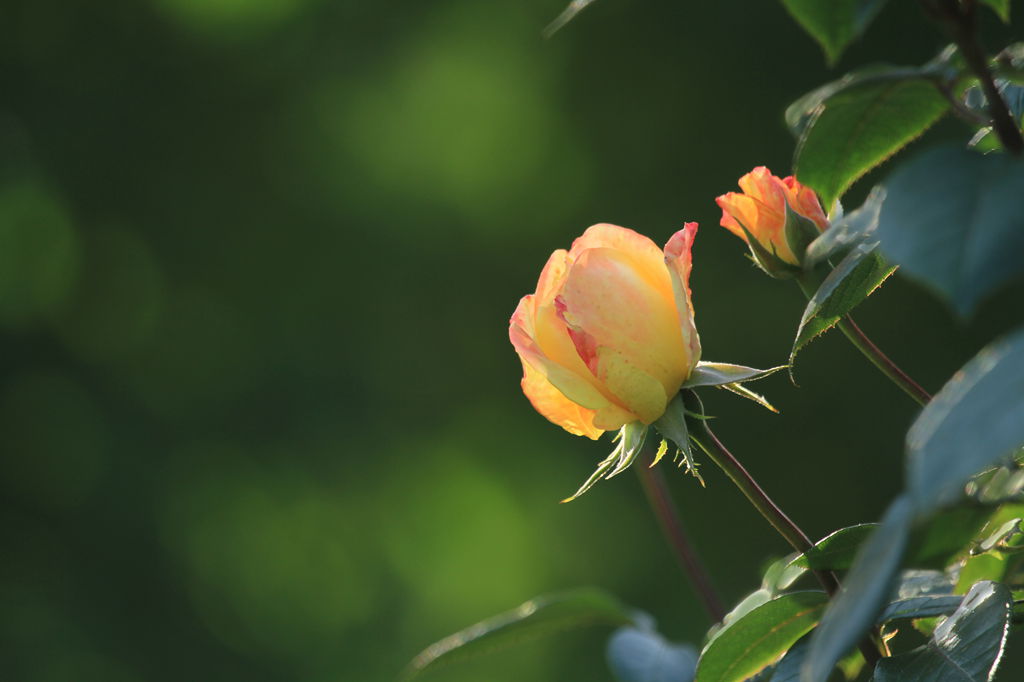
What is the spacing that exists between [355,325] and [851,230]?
1865 millimetres

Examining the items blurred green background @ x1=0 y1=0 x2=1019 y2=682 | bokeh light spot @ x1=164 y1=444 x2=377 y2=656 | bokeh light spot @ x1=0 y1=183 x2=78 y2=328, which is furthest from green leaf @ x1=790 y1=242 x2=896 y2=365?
bokeh light spot @ x1=0 y1=183 x2=78 y2=328

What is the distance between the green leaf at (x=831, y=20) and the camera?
170 mm

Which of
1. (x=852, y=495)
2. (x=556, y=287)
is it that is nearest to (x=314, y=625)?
(x=852, y=495)

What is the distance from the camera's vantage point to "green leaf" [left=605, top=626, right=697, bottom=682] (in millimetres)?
369

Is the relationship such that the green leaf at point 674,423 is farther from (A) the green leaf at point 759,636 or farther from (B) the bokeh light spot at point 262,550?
(B) the bokeh light spot at point 262,550

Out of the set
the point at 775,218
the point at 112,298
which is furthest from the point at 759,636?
the point at 112,298

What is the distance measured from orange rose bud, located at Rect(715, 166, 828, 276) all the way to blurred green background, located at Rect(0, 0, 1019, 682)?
1.47m

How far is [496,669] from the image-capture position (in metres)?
1.85

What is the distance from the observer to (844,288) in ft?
0.76

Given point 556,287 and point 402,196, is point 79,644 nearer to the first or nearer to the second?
point 402,196

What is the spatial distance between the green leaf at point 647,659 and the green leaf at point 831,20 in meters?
0.25

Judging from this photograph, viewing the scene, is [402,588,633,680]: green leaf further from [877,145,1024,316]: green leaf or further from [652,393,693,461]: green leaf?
[877,145,1024,316]: green leaf

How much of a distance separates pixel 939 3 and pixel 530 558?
181 centimetres

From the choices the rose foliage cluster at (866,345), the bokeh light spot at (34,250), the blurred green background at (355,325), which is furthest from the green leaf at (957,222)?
the bokeh light spot at (34,250)
